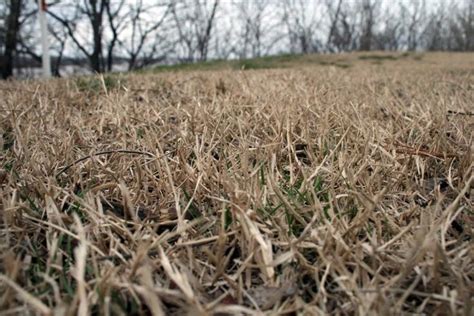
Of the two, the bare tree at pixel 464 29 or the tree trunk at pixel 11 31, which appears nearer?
the tree trunk at pixel 11 31

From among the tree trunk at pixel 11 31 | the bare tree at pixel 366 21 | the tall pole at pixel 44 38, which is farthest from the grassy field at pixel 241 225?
the bare tree at pixel 366 21

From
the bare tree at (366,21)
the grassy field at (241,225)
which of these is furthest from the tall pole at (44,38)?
the bare tree at (366,21)

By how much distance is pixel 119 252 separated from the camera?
2.75 ft

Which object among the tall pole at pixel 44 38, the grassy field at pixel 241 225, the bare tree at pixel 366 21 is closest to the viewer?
the grassy field at pixel 241 225

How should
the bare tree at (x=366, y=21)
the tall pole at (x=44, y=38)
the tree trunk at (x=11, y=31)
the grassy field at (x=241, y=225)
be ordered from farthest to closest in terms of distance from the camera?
the bare tree at (x=366, y=21)
the tree trunk at (x=11, y=31)
the tall pole at (x=44, y=38)
the grassy field at (x=241, y=225)

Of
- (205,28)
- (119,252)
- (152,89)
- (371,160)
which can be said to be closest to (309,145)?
(371,160)

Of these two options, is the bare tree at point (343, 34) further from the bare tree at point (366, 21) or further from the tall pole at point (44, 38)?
the tall pole at point (44, 38)

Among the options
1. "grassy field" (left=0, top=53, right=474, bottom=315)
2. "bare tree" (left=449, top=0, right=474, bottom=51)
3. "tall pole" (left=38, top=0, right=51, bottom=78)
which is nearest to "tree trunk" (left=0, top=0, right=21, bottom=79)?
"tall pole" (left=38, top=0, right=51, bottom=78)

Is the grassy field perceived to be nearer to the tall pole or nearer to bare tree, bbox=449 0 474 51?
the tall pole

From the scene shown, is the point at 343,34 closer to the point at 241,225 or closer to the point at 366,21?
the point at 366,21

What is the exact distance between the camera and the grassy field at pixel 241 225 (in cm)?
70

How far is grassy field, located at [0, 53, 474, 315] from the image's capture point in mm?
698

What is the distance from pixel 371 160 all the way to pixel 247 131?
52 cm

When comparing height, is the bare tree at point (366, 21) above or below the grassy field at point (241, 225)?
above
